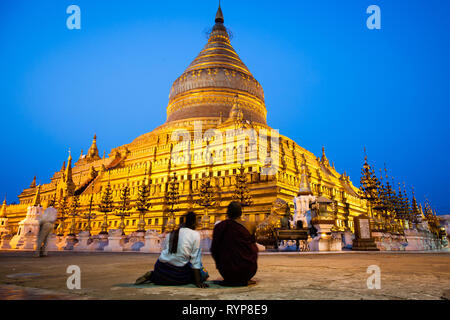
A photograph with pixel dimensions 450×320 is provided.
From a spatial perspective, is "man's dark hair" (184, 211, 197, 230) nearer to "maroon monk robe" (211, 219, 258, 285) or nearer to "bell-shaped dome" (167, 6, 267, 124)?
"maroon monk robe" (211, 219, 258, 285)

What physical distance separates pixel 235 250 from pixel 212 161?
2597 centimetres

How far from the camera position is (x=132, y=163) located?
40000mm

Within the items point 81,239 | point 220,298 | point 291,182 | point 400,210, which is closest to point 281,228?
point 291,182

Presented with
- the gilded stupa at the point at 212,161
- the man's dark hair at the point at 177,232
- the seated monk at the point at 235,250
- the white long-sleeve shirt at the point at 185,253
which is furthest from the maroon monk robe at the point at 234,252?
the gilded stupa at the point at 212,161

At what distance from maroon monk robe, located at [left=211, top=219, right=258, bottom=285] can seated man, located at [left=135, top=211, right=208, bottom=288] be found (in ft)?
1.00

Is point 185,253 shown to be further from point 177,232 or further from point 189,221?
point 189,221

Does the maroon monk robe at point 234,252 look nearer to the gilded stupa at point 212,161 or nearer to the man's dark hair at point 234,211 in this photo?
the man's dark hair at point 234,211

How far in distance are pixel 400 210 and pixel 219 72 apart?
31929 millimetres

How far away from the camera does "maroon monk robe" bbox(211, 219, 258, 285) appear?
162 inches

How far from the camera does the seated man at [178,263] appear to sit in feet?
13.9

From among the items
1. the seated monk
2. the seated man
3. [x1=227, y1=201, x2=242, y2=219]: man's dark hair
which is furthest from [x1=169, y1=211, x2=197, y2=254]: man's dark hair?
[x1=227, y1=201, x2=242, y2=219]: man's dark hair

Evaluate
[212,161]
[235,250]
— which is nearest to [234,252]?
[235,250]

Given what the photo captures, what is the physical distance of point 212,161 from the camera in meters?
30.1
